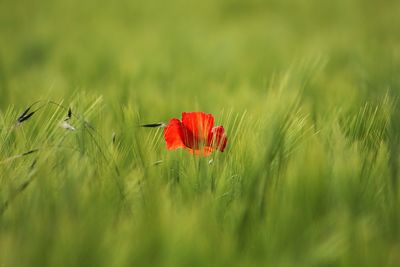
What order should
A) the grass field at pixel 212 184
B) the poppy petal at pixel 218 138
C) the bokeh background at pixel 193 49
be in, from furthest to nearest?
the bokeh background at pixel 193 49
the poppy petal at pixel 218 138
the grass field at pixel 212 184

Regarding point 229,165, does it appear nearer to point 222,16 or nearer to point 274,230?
point 274,230

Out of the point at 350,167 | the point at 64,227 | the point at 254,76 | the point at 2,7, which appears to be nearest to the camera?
the point at 64,227

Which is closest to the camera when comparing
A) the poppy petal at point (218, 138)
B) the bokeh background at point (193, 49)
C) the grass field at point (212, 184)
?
the grass field at point (212, 184)

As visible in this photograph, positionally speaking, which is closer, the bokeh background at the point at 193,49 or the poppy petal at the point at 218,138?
the poppy petal at the point at 218,138

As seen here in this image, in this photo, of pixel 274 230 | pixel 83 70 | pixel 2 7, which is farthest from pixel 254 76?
pixel 2 7

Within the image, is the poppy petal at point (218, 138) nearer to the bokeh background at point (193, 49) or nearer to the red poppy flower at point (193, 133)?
the red poppy flower at point (193, 133)

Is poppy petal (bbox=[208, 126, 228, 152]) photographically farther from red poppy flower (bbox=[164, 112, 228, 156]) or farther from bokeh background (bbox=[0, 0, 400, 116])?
bokeh background (bbox=[0, 0, 400, 116])

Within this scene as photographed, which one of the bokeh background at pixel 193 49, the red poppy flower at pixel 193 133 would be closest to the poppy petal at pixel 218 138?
the red poppy flower at pixel 193 133

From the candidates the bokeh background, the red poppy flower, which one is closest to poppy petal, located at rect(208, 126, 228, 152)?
the red poppy flower

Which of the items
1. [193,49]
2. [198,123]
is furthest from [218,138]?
[193,49]
